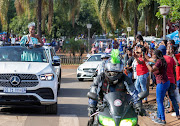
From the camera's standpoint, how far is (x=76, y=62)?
33.9 metres

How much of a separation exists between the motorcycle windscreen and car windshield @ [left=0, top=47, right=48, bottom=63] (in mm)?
6016

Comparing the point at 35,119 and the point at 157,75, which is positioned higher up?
the point at 157,75

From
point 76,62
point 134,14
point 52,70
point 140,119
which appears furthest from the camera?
point 76,62

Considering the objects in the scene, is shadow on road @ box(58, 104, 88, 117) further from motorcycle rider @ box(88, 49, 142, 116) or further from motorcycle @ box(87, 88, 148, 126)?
motorcycle @ box(87, 88, 148, 126)

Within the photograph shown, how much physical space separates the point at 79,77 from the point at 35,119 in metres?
10.7

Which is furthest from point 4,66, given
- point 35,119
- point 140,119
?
point 140,119

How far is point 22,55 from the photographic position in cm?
1178

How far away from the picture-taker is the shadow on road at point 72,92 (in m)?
15.3

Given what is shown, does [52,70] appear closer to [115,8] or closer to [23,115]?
[23,115]

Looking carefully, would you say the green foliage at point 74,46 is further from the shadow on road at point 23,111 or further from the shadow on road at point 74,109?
the shadow on road at point 23,111

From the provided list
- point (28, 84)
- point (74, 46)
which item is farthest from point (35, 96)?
point (74, 46)

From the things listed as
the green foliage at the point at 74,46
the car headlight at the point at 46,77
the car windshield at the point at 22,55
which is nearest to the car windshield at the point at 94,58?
the car windshield at the point at 22,55

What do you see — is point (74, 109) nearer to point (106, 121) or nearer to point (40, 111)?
point (40, 111)

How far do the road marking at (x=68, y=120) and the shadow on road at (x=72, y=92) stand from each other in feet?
14.4
